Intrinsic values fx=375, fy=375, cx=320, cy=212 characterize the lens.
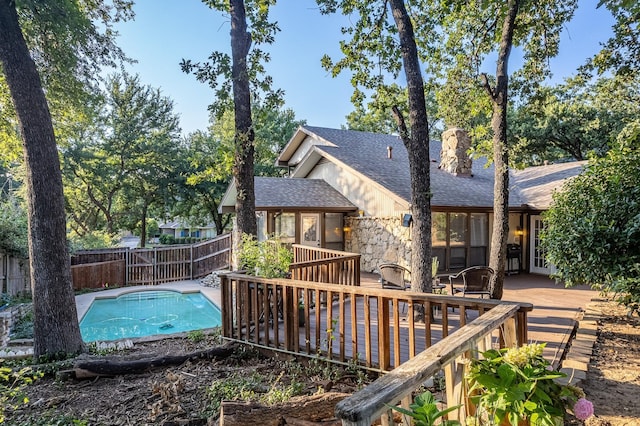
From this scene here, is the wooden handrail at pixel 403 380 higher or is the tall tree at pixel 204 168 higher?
the tall tree at pixel 204 168

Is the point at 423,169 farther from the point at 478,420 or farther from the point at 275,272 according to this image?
the point at 478,420

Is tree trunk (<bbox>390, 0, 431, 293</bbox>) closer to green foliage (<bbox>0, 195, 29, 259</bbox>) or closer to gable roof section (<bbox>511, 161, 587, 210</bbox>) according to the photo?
gable roof section (<bbox>511, 161, 587, 210</bbox>)

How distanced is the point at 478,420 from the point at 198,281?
549 inches

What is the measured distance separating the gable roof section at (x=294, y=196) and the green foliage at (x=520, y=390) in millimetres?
10149

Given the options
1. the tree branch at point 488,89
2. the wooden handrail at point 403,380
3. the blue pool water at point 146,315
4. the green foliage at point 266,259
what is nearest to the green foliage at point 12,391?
the green foliage at point 266,259

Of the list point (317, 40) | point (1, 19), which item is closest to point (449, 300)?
point (1, 19)

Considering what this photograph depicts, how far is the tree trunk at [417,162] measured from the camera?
5.99 metres

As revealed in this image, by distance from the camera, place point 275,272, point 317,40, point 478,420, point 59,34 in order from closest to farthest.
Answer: point 478,420
point 275,272
point 59,34
point 317,40

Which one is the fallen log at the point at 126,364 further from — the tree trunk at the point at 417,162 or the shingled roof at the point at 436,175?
the shingled roof at the point at 436,175

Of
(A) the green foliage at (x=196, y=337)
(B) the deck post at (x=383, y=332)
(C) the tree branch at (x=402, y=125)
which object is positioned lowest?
(A) the green foliage at (x=196, y=337)

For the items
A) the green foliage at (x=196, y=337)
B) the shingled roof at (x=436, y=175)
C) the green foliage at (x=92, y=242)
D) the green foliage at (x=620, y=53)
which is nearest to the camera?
the green foliage at (x=196, y=337)

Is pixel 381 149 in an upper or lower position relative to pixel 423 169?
upper

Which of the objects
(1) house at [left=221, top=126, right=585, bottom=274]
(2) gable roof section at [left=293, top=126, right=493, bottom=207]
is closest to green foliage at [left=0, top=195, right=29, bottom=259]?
(1) house at [left=221, top=126, right=585, bottom=274]

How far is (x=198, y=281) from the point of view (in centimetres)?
1441
